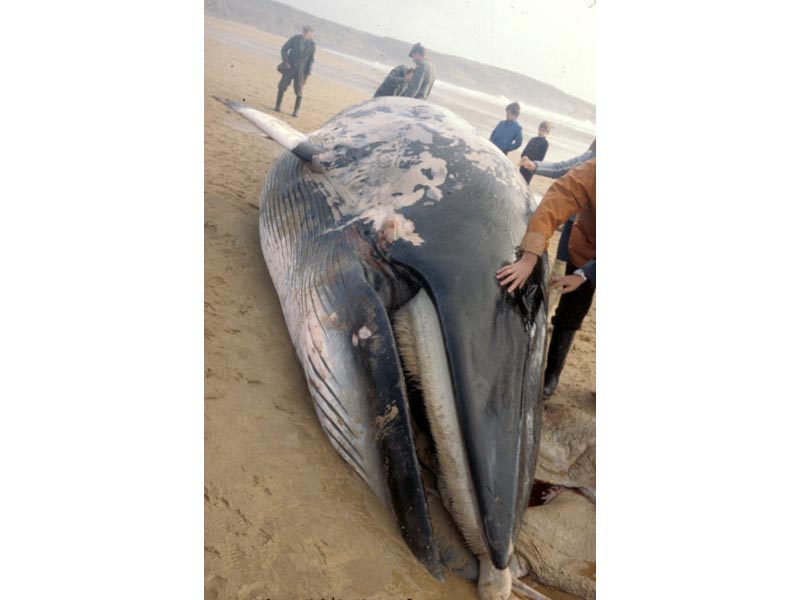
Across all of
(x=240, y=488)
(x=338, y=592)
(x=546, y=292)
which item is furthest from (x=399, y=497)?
(x=546, y=292)

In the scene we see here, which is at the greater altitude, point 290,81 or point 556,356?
point 290,81

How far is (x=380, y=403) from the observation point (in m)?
3.05

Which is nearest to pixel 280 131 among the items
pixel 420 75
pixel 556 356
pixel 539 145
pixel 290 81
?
pixel 290 81

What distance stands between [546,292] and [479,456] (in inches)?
41.6

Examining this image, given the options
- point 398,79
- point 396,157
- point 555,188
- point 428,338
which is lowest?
point 428,338

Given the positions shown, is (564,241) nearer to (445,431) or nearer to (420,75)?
(420,75)

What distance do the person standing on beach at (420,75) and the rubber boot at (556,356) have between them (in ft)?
5.51

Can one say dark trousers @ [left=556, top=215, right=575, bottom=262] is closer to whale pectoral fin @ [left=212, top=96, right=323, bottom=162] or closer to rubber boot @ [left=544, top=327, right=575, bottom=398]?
rubber boot @ [left=544, top=327, right=575, bottom=398]

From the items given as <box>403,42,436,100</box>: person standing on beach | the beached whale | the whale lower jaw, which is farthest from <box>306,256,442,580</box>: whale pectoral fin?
<box>403,42,436,100</box>: person standing on beach

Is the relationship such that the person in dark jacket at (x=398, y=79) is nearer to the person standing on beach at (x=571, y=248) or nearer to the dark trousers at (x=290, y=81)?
the dark trousers at (x=290, y=81)

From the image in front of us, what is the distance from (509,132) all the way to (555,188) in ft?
2.28

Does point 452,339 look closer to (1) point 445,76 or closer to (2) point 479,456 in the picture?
(2) point 479,456

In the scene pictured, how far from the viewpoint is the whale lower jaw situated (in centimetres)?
305

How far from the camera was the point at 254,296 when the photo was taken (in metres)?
3.82
